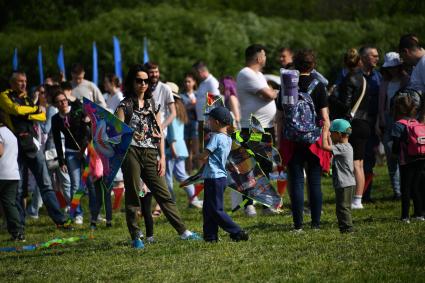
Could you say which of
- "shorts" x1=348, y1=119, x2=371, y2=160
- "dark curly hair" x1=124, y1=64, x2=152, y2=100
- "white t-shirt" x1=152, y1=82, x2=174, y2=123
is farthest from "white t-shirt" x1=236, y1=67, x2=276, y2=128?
"dark curly hair" x1=124, y1=64, x2=152, y2=100

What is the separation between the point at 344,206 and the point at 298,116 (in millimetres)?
1126

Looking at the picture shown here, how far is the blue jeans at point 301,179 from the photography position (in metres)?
10.4

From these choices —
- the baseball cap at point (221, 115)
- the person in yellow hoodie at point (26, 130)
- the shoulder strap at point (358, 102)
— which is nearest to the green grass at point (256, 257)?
the baseball cap at point (221, 115)

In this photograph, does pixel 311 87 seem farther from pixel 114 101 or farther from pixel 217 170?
pixel 114 101

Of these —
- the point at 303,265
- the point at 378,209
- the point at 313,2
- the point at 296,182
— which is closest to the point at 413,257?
the point at 303,265

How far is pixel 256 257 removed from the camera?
29.7 ft

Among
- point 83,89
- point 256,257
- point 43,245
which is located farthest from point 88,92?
point 256,257

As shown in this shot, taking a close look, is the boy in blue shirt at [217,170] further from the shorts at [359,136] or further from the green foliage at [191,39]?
the green foliage at [191,39]

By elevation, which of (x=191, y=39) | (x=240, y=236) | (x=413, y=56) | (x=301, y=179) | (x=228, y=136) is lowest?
(x=240, y=236)

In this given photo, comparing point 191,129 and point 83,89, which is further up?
point 83,89

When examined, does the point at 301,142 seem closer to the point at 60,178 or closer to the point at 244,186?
the point at 244,186

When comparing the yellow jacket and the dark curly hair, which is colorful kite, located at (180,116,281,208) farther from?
the yellow jacket

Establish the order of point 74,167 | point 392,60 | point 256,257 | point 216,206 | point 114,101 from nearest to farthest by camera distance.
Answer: point 256,257 < point 216,206 < point 392,60 < point 74,167 < point 114,101

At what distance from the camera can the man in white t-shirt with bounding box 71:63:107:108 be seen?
1552 centimetres
